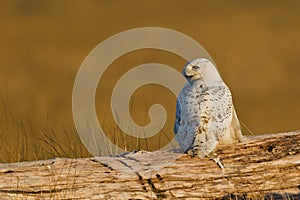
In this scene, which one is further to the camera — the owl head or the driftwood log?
the owl head

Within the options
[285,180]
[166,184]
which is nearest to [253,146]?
[285,180]

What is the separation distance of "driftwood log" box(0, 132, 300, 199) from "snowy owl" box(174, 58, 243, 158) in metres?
0.12

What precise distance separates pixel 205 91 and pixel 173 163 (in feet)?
1.88

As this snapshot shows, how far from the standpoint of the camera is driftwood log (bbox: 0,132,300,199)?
555 centimetres

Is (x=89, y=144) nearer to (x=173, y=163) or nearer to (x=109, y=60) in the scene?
(x=173, y=163)

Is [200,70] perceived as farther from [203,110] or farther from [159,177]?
[159,177]

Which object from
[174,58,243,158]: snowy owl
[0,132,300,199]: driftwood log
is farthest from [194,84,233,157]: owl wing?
[0,132,300,199]: driftwood log

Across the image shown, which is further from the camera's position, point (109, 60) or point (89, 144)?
point (109, 60)

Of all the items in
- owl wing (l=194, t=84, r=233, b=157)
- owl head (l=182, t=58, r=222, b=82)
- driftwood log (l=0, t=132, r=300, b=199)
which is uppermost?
owl head (l=182, t=58, r=222, b=82)

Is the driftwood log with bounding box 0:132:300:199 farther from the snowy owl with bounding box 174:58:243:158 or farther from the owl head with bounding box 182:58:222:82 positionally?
the owl head with bounding box 182:58:222:82

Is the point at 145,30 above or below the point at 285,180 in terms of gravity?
above

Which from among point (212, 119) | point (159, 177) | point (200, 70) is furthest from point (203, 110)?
point (159, 177)

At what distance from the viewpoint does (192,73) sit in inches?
232

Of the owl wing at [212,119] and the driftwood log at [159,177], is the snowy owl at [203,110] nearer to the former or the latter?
the owl wing at [212,119]
